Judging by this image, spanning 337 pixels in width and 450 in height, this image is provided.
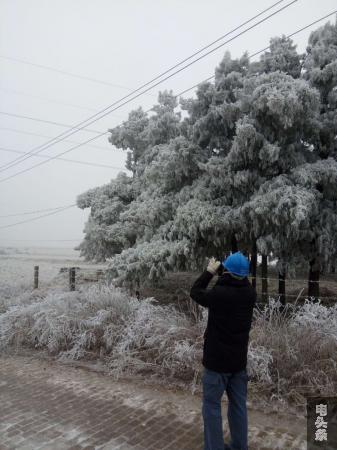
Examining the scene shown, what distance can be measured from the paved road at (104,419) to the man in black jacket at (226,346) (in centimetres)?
60

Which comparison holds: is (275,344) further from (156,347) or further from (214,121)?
(214,121)

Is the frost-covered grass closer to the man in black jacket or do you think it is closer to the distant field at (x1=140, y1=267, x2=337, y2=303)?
the man in black jacket

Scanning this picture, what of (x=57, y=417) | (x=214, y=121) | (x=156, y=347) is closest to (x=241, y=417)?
(x=57, y=417)

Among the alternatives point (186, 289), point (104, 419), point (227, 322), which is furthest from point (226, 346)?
point (186, 289)

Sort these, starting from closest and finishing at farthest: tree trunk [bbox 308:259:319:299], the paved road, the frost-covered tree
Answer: the paved road → the frost-covered tree → tree trunk [bbox 308:259:319:299]

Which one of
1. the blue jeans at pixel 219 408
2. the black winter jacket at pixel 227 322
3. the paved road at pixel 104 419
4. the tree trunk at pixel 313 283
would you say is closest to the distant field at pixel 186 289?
the tree trunk at pixel 313 283

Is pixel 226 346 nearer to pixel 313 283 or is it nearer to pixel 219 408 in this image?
pixel 219 408

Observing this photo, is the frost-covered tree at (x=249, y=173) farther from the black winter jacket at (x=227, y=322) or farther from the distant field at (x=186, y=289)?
the black winter jacket at (x=227, y=322)

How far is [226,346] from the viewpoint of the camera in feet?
10.1

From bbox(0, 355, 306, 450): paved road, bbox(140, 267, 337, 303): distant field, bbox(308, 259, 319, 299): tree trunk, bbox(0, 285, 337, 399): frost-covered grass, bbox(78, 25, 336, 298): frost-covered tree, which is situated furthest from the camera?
bbox(140, 267, 337, 303): distant field

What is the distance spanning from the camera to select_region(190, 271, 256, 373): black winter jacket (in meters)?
3.05

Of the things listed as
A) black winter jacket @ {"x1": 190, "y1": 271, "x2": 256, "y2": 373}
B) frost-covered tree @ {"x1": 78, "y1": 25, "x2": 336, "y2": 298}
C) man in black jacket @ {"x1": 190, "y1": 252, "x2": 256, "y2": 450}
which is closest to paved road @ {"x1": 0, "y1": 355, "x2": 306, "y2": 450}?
man in black jacket @ {"x1": 190, "y1": 252, "x2": 256, "y2": 450}

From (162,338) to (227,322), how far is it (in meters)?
2.71

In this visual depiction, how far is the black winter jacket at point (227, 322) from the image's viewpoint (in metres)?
3.05
